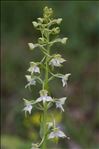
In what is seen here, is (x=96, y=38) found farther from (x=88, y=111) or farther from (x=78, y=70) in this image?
(x=88, y=111)

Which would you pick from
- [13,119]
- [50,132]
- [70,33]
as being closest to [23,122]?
[13,119]

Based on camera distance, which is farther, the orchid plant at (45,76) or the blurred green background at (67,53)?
the blurred green background at (67,53)

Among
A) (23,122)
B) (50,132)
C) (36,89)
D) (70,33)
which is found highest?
(70,33)

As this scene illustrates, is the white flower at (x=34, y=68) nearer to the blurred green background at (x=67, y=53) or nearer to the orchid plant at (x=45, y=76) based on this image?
the orchid plant at (x=45, y=76)

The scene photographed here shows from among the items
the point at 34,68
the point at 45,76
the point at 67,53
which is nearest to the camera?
the point at 45,76

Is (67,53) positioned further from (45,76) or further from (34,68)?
(45,76)

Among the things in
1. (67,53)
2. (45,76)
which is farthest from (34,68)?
(67,53)

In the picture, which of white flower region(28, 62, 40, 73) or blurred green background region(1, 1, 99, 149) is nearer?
white flower region(28, 62, 40, 73)

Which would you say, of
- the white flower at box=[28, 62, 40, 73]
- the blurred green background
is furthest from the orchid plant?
the blurred green background

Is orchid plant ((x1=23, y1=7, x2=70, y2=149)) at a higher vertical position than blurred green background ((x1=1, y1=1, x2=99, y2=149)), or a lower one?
lower

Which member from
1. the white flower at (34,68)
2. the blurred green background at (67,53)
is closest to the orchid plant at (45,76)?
the white flower at (34,68)

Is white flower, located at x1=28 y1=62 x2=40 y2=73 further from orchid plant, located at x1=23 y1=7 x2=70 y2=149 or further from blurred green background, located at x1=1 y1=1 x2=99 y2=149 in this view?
blurred green background, located at x1=1 y1=1 x2=99 y2=149
